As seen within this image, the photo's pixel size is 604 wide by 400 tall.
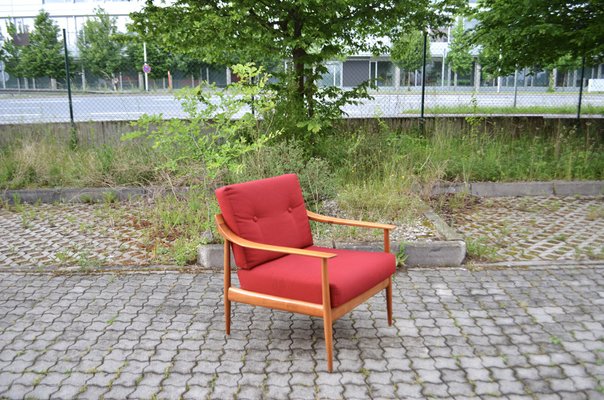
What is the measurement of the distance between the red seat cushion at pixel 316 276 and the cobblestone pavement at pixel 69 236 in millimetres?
2193

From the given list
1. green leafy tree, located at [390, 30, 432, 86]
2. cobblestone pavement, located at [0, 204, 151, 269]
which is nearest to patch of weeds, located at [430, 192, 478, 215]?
green leafy tree, located at [390, 30, 432, 86]

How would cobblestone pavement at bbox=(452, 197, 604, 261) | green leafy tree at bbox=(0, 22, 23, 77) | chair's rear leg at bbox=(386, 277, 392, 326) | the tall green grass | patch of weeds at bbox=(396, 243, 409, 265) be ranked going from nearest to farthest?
chair's rear leg at bbox=(386, 277, 392, 326)
patch of weeds at bbox=(396, 243, 409, 265)
cobblestone pavement at bbox=(452, 197, 604, 261)
the tall green grass
green leafy tree at bbox=(0, 22, 23, 77)

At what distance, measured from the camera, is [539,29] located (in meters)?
8.79

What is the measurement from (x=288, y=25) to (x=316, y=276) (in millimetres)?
5414

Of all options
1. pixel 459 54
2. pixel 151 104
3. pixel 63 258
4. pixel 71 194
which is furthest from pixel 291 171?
pixel 151 104

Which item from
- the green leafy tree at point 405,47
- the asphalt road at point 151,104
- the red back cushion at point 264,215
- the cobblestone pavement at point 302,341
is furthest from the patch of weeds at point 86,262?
the green leafy tree at point 405,47

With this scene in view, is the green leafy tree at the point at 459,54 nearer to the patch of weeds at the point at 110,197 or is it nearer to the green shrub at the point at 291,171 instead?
the green shrub at the point at 291,171

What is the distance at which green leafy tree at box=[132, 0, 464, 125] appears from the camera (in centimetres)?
774

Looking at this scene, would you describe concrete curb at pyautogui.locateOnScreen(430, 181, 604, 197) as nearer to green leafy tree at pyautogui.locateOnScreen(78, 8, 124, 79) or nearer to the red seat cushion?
the red seat cushion

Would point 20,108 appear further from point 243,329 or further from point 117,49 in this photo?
point 243,329

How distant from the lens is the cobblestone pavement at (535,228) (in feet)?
18.1

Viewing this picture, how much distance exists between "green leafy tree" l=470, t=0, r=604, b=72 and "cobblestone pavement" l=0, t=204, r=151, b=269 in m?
6.99

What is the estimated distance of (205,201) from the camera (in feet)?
22.8

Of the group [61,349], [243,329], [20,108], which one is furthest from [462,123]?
[20,108]
